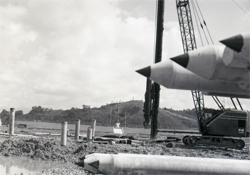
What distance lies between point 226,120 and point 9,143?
14.4m

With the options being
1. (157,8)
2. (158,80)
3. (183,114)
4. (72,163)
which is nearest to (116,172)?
(158,80)

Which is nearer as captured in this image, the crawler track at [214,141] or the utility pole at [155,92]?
the crawler track at [214,141]

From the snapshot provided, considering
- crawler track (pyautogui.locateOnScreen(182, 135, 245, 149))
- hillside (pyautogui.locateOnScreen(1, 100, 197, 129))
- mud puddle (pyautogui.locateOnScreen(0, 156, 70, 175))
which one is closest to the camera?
mud puddle (pyautogui.locateOnScreen(0, 156, 70, 175))

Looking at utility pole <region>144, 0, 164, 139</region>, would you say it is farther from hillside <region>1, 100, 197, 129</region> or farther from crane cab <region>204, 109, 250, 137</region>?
hillside <region>1, 100, 197, 129</region>

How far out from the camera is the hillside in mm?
113500

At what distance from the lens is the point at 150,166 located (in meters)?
8.04

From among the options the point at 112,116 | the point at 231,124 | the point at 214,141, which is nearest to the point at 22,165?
the point at 214,141

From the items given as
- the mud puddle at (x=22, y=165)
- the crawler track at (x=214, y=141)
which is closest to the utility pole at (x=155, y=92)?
the crawler track at (x=214, y=141)

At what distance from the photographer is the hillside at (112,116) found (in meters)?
114

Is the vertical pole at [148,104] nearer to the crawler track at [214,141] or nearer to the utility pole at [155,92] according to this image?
the utility pole at [155,92]

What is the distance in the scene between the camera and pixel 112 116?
125 metres

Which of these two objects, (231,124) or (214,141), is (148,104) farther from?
(231,124)

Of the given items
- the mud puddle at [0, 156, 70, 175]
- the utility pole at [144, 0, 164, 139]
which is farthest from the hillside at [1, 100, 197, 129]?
the mud puddle at [0, 156, 70, 175]

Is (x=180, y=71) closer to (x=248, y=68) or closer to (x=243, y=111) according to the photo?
(x=248, y=68)
